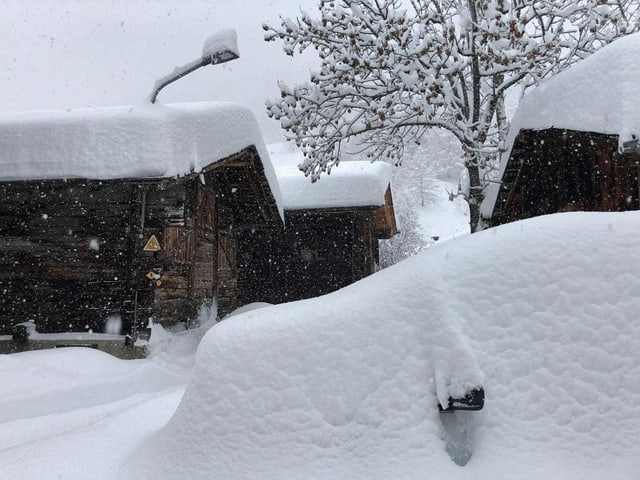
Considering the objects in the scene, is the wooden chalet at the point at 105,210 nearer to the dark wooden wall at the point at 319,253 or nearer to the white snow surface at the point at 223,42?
the white snow surface at the point at 223,42

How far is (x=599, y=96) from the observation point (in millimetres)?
4969

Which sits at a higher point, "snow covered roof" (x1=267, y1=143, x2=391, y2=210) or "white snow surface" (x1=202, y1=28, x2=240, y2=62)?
"white snow surface" (x1=202, y1=28, x2=240, y2=62)

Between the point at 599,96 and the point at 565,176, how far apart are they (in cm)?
255

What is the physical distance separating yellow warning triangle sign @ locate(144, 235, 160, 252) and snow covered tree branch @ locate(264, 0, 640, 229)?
2.98m

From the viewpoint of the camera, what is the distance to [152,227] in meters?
7.68

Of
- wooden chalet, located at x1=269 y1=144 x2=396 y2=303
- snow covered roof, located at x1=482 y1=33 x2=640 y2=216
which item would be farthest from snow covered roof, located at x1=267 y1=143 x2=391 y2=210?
snow covered roof, located at x1=482 y1=33 x2=640 y2=216

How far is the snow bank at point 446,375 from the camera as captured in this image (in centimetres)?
196

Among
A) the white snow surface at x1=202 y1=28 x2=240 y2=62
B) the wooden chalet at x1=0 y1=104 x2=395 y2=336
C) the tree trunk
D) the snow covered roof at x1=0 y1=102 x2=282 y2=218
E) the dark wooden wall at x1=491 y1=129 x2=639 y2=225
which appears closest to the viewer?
the dark wooden wall at x1=491 y1=129 x2=639 y2=225

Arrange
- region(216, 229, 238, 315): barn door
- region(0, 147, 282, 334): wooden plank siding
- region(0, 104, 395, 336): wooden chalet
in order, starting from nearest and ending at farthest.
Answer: region(0, 104, 395, 336): wooden chalet
region(0, 147, 282, 334): wooden plank siding
region(216, 229, 238, 315): barn door

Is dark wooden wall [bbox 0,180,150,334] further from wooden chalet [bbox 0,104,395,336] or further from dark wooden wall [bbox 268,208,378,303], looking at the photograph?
dark wooden wall [bbox 268,208,378,303]

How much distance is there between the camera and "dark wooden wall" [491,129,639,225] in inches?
230

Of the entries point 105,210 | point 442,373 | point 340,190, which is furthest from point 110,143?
point 442,373

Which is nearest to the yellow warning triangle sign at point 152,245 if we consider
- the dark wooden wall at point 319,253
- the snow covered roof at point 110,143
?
the snow covered roof at point 110,143

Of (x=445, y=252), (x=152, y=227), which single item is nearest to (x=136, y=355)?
(x=152, y=227)
